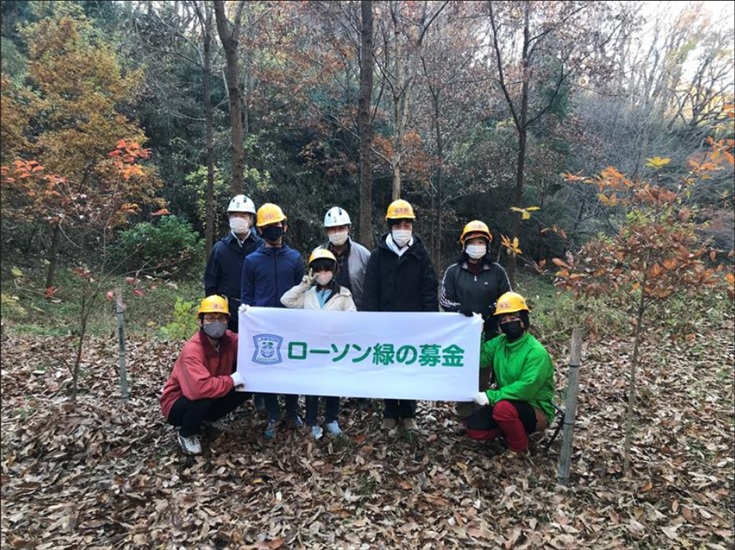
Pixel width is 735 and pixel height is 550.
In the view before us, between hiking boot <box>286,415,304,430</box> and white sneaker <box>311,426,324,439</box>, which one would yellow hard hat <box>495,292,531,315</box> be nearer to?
white sneaker <box>311,426,324,439</box>

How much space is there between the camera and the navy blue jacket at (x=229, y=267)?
5.13 meters

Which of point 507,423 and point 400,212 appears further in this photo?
point 400,212

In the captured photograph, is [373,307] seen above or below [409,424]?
above

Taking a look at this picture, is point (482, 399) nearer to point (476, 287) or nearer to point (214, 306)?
point (476, 287)

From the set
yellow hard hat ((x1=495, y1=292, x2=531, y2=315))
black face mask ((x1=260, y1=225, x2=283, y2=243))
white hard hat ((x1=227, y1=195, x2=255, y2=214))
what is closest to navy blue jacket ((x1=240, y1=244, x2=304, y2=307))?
black face mask ((x1=260, y1=225, x2=283, y2=243))

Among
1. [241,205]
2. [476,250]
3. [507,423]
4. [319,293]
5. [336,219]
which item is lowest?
[507,423]

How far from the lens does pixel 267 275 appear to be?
481 cm

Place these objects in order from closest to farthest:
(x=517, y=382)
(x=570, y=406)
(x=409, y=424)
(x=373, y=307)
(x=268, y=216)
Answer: (x=570, y=406), (x=517, y=382), (x=268, y=216), (x=373, y=307), (x=409, y=424)

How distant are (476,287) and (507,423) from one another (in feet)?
4.24

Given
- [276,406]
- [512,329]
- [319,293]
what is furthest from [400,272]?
[276,406]

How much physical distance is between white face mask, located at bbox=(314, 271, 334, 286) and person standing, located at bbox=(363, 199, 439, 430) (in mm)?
361

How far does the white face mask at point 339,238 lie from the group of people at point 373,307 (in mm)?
12

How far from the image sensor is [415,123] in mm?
18141

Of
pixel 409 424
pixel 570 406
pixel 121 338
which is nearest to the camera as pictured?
pixel 570 406
